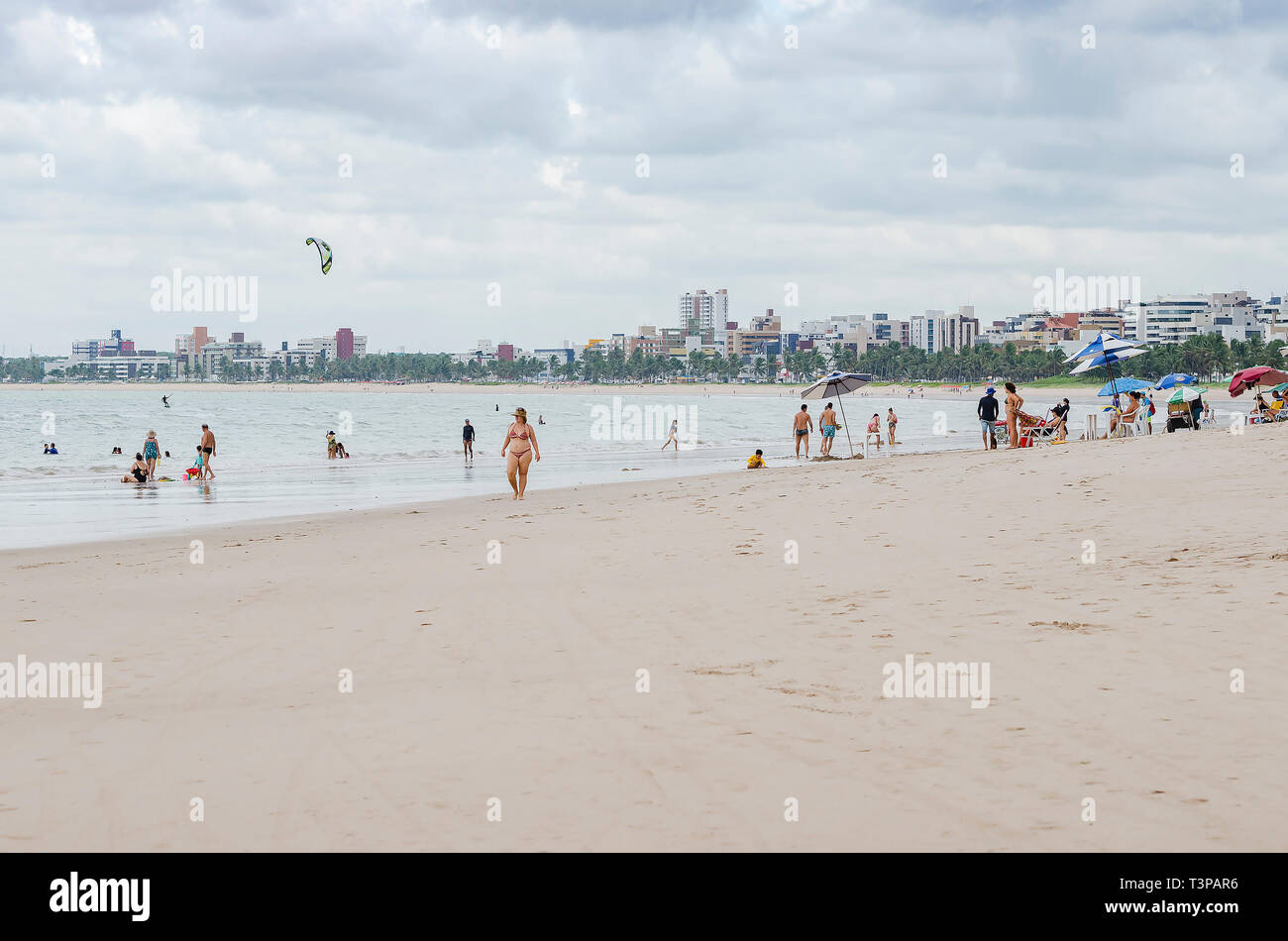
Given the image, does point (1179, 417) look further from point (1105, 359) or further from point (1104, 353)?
point (1104, 353)

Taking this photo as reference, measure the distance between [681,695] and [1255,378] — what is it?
33.8m

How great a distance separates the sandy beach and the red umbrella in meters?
24.3

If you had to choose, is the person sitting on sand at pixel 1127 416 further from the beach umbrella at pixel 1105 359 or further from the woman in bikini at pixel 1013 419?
the woman in bikini at pixel 1013 419

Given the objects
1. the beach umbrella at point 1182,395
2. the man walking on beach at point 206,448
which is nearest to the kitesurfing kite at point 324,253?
the man walking on beach at point 206,448

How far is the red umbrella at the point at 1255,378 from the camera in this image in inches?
1345

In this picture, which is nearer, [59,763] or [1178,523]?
[59,763]

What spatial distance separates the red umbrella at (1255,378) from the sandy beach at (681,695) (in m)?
24.3

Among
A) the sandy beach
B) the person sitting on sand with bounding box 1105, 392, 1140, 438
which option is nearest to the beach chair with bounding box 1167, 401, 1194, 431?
the person sitting on sand with bounding box 1105, 392, 1140, 438

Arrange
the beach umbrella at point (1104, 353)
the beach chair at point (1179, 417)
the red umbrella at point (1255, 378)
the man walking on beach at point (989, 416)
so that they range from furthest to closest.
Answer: the red umbrella at point (1255, 378), the beach chair at point (1179, 417), the man walking on beach at point (989, 416), the beach umbrella at point (1104, 353)

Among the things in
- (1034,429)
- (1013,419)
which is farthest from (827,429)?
(1013,419)

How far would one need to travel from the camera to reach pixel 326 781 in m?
4.91
